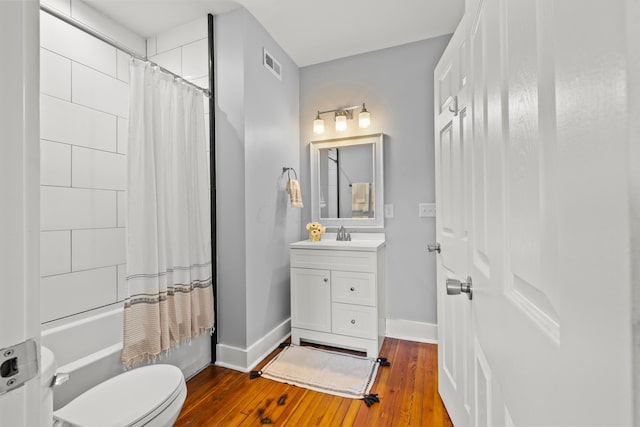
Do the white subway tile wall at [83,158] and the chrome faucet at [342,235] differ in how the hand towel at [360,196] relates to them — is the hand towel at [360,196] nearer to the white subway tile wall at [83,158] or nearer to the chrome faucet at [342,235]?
the chrome faucet at [342,235]

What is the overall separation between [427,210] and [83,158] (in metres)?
2.61

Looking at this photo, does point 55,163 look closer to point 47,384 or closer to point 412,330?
point 47,384

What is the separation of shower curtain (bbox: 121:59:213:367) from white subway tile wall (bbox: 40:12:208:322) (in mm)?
342

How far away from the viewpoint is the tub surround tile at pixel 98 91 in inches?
72.3

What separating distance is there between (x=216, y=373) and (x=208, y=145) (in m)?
1.64

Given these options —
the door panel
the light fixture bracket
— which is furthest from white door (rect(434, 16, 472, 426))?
the light fixture bracket

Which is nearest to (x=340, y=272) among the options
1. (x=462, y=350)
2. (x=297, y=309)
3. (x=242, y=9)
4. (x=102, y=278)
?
(x=297, y=309)

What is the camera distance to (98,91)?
76.8 inches

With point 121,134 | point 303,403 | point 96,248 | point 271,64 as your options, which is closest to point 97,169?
point 121,134

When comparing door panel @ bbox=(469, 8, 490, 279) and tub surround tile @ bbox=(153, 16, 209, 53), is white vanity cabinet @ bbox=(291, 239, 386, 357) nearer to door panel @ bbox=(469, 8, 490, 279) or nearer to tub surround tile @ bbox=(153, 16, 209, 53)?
door panel @ bbox=(469, 8, 490, 279)

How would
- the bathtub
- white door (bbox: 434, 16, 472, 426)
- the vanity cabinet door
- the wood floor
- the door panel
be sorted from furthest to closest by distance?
the vanity cabinet door, the wood floor, the bathtub, white door (bbox: 434, 16, 472, 426), the door panel

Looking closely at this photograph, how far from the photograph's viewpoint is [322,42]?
7.88ft

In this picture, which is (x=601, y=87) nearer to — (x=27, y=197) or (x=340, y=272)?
(x=27, y=197)

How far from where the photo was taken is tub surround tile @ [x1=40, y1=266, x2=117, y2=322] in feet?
5.33
